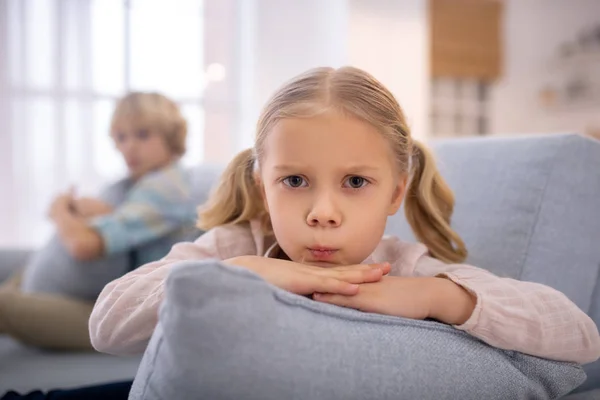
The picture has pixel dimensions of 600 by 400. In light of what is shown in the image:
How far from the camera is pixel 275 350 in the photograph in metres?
0.60

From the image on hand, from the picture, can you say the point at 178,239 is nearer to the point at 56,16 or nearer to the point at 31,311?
the point at 31,311

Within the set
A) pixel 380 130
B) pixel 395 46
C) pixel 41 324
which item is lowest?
pixel 41 324

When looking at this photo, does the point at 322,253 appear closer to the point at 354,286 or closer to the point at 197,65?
the point at 354,286

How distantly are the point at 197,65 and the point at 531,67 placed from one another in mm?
2922

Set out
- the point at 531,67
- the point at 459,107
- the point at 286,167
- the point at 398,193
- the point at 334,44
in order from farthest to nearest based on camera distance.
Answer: the point at 531,67, the point at 459,107, the point at 334,44, the point at 398,193, the point at 286,167

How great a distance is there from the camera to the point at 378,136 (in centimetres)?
85

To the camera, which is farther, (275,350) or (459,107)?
(459,107)

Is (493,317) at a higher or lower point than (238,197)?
lower

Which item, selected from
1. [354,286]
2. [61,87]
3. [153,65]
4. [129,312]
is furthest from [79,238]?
[153,65]

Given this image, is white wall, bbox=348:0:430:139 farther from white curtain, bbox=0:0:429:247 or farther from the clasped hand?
the clasped hand

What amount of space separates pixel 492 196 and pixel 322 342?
61 cm

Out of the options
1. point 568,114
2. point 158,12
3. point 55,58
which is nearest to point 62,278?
point 55,58

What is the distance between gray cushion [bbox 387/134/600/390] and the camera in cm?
103

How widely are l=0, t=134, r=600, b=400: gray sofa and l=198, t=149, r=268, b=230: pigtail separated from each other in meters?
0.40
